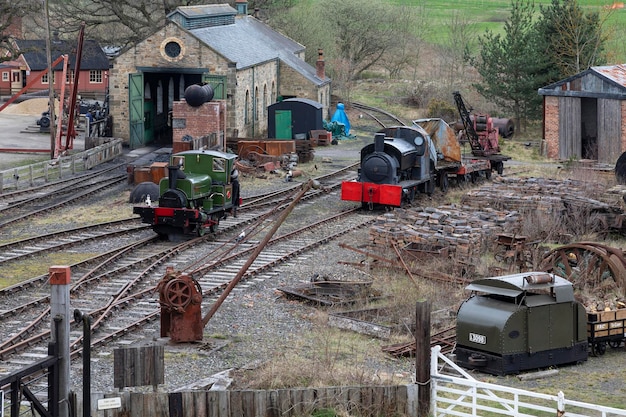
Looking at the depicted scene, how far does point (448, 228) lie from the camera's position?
2673cm

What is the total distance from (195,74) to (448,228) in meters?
21.7

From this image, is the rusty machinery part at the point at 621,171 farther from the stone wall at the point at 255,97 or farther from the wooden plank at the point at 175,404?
the wooden plank at the point at 175,404

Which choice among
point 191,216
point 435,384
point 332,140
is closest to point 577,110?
point 332,140

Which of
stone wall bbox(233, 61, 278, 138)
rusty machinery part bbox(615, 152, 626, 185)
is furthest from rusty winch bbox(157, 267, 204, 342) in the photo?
stone wall bbox(233, 61, 278, 138)

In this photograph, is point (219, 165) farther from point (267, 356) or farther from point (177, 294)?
point (267, 356)

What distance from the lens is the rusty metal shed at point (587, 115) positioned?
42562 mm

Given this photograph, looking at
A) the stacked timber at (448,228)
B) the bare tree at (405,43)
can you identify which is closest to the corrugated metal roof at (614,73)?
the stacked timber at (448,228)

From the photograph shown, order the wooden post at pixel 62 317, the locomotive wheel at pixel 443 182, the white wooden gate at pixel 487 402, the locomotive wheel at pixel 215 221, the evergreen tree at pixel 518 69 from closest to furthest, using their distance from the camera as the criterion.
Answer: the wooden post at pixel 62 317 → the white wooden gate at pixel 487 402 → the locomotive wheel at pixel 215 221 → the locomotive wheel at pixel 443 182 → the evergreen tree at pixel 518 69

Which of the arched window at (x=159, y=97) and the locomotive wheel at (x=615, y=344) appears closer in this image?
the locomotive wheel at (x=615, y=344)

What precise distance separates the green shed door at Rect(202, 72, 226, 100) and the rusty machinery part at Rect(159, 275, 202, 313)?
2610cm

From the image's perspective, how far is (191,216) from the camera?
26797 mm

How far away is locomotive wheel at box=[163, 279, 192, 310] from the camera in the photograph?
18.2 metres

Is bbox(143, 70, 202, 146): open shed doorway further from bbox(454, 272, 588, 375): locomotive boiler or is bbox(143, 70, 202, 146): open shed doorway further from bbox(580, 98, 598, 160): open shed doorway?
bbox(454, 272, 588, 375): locomotive boiler

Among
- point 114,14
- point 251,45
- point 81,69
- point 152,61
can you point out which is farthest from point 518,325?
point 81,69
